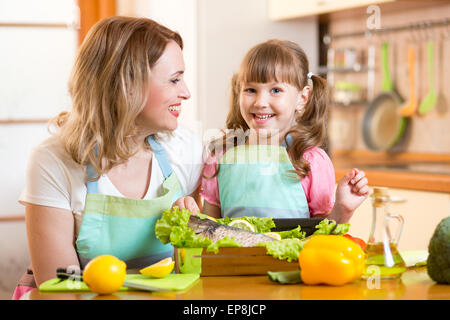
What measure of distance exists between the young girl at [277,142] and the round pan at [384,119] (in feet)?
4.85

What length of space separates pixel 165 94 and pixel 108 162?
0.67 feet

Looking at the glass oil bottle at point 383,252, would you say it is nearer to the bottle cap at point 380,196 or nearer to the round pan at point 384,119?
the bottle cap at point 380,196

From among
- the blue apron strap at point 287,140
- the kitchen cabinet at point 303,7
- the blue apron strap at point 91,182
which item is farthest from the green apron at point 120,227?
the kitchen cabinet at point 303,7

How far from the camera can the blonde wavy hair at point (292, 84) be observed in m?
1.56

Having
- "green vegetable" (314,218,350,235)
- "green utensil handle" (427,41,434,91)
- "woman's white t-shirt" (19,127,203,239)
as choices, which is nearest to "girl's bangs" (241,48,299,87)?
"woman's white t-shirt" (19,127,203,239)

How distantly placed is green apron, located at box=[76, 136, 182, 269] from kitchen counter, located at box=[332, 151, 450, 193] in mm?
1184

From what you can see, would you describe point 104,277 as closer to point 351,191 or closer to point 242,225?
point 242,225

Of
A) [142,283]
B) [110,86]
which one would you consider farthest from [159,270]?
[110,86]

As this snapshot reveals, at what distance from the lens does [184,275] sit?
3.61 feet

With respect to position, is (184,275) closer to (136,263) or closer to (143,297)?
(143,297)

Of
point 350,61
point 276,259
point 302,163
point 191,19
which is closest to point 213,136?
point 302,163

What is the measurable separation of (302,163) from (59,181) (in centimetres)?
59

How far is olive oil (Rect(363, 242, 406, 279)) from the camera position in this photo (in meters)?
1.08

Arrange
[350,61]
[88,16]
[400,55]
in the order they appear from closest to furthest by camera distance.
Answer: [400,55]
[350,61]
[88,16]
